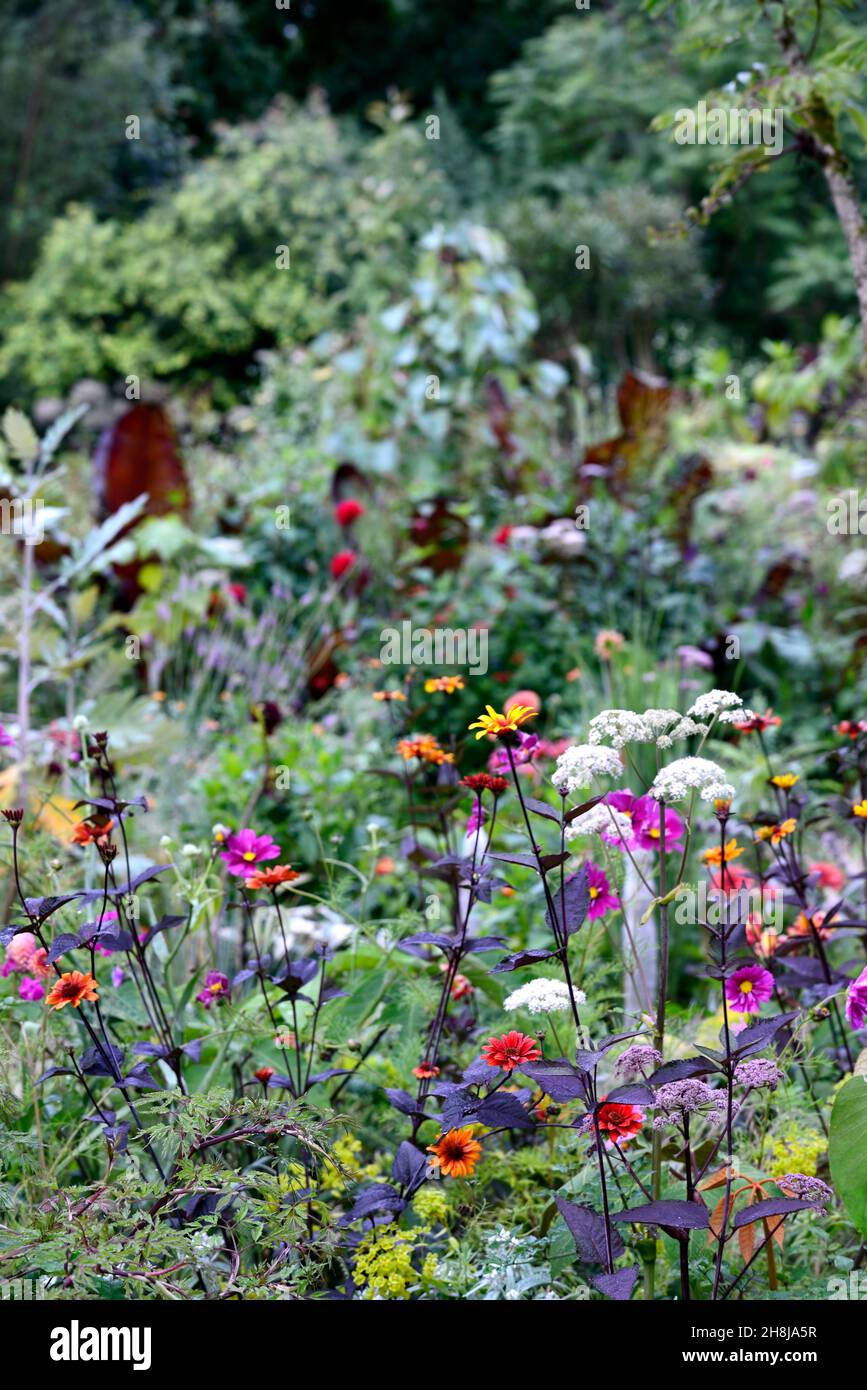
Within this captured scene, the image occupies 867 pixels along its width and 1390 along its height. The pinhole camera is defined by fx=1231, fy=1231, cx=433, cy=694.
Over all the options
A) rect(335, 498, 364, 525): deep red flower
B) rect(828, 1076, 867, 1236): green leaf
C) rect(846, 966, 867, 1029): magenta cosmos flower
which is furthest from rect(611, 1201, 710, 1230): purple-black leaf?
rect(335, 498, 364, 525): deep red flower

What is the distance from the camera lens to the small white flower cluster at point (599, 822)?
1395 millimetres

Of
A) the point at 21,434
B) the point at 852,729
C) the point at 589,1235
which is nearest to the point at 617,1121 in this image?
the point at 589,1235

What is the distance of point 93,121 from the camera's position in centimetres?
1357

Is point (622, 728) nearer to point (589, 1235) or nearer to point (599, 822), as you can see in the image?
point (599, 822)

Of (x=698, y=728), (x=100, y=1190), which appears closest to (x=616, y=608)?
(x=698, y=728)

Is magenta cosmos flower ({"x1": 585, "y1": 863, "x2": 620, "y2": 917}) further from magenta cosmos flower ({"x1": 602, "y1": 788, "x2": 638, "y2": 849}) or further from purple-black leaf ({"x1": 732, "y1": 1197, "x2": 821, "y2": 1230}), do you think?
purple-black leaf ({"x1": 732, "y1": 1197, "x2": 821, "y2": 1230})

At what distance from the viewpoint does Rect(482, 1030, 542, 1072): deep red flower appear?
4.43ft

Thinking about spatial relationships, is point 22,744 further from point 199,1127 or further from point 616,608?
point 616,608

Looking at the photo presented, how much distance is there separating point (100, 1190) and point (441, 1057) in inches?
25.9

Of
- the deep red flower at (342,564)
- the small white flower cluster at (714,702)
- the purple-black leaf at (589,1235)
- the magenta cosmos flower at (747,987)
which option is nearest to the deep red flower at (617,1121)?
the purple-black leaf at (589,1235)

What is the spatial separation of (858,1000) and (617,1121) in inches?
11.9

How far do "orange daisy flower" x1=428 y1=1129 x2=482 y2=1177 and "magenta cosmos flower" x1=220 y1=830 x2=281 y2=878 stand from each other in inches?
17.8

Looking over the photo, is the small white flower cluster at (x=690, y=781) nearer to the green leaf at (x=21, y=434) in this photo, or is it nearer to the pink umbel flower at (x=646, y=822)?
the pink umbel flower at (x=646, y=822)

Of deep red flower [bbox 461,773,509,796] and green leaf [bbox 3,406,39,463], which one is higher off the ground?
green leaf [bbox 3,406,39,463]
